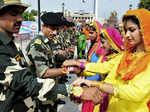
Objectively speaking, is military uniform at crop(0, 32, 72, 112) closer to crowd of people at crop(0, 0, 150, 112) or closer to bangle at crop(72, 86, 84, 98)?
crowd of people at crop(0, 0, 150, 112)

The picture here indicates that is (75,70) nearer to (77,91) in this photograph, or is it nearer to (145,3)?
(77,91)

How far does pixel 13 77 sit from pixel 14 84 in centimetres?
7

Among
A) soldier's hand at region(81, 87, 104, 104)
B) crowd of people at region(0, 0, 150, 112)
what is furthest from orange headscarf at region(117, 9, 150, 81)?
soldier's hand at region(81, 87, 104, 104)

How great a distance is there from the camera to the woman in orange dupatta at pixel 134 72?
5.17 ft

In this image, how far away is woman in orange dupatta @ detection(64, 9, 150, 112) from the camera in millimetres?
1576

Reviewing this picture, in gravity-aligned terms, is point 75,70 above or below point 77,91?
above

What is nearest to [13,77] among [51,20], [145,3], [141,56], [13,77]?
[13,77]

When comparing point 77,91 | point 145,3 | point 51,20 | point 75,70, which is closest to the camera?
point 77,91

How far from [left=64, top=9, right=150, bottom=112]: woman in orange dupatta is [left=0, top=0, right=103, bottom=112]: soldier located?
60cm

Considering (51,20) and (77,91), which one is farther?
(51,20)

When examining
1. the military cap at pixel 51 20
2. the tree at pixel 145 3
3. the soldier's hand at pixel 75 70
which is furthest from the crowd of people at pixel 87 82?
the tree at pixel 145 3

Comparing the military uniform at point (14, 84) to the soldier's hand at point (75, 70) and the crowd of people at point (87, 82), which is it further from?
the soldier's hand at point (75, 70)

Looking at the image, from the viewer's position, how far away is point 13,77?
1.57 meters

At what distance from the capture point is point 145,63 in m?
1.65
